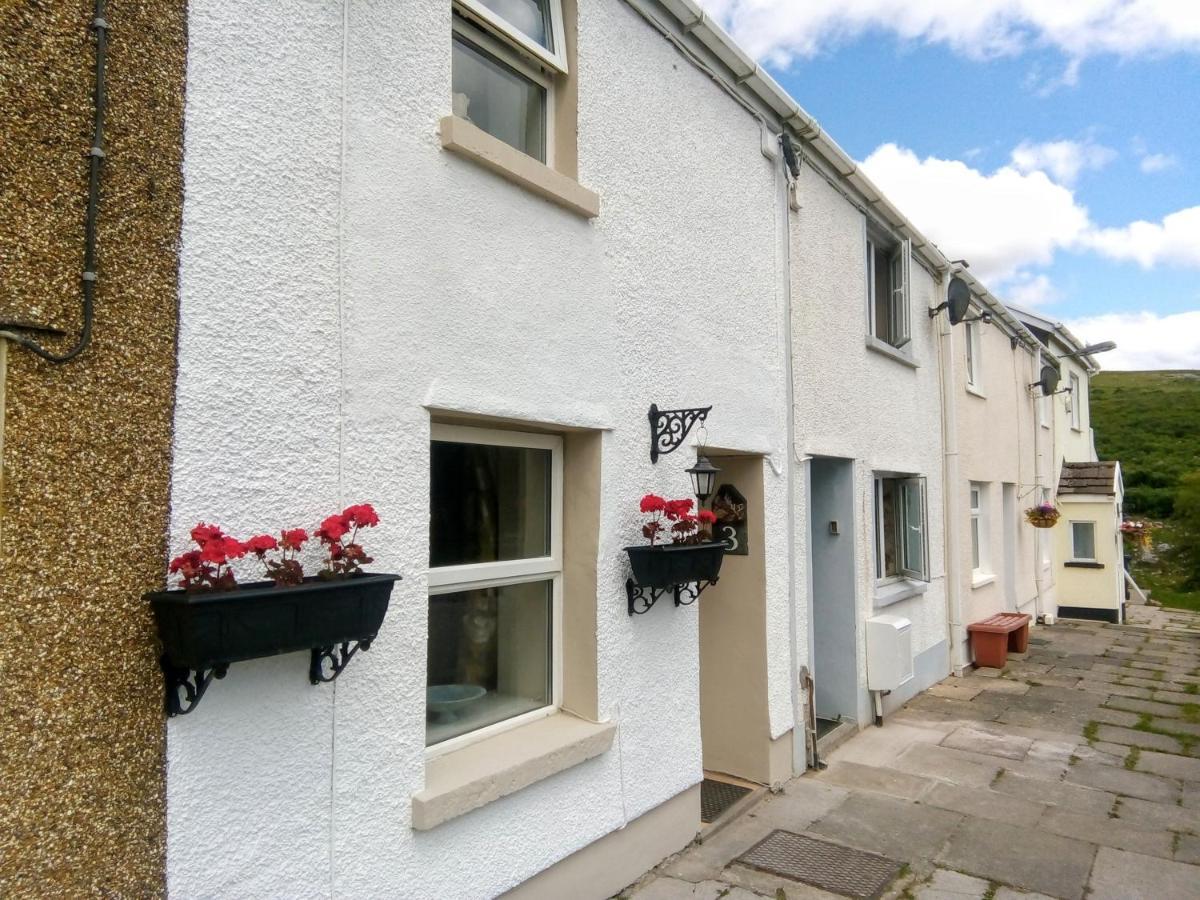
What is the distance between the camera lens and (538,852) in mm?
3357

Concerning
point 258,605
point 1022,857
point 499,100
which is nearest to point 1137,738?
point 1022,857

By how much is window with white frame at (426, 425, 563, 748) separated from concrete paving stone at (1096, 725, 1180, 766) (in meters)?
5.67

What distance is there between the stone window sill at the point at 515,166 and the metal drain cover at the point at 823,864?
355 cm

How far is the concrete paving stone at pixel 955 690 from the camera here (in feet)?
27.0

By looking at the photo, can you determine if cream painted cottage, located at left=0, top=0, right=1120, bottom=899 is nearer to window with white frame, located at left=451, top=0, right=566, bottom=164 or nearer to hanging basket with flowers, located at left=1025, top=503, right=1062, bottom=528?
window with white frame, located at left=451, top=0, right=566, bottom=164

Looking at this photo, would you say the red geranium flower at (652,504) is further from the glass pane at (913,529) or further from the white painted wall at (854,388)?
the glass pane at (913,529)

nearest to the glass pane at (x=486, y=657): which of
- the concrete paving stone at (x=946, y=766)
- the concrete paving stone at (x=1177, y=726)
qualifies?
the concrete paving stone at (x=946, y=766)

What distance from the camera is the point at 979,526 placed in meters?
11.2

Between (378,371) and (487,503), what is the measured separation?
3.01 ft

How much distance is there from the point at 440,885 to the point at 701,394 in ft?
9.57

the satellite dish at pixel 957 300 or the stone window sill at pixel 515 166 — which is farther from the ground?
the satellite dish at pixel 957 300

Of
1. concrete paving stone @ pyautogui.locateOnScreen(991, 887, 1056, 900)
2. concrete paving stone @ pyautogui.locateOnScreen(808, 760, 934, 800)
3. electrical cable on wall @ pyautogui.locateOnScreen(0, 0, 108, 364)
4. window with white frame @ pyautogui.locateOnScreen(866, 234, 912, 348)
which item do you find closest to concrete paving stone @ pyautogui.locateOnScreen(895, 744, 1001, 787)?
concrete paving stone @ pyautogui.locateOnScreen(808, 760, 934, 800)

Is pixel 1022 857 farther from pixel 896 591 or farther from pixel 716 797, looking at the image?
pixel 896 591

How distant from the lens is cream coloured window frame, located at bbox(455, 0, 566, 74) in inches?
135
